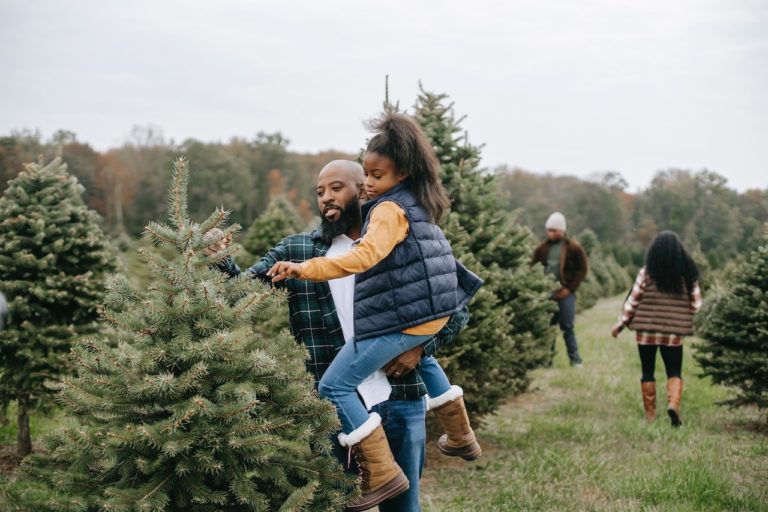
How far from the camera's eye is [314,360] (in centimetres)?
337

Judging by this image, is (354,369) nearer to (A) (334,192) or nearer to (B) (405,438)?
(B) (405,438)

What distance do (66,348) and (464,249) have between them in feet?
11.2

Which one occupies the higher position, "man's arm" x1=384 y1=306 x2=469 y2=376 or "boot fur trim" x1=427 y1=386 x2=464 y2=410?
"man's arm" x1=384 y1=306 x2=469 y2=376

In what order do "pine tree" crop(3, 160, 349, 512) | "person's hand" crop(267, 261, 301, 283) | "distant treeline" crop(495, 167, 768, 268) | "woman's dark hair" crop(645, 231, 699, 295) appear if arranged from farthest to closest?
1. "distant treeline" crop(495, 167, 768, 268)
2. "woman's dark hair" crop(645, 231, 699, 295)
3. "person's hand" crop(267, 261, 301, 283)
4. "pine tree" crop(3, 160, 349, 512)

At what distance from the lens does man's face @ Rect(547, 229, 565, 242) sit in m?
11.1

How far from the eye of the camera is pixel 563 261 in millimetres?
11023

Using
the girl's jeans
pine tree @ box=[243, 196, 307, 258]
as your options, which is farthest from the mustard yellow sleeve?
pine tree @ box=[243, 196, 307, 258]

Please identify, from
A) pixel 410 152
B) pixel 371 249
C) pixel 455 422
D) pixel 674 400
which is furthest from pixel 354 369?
pixel 674 400

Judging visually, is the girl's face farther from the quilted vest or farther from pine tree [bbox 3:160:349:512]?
the quilted vest

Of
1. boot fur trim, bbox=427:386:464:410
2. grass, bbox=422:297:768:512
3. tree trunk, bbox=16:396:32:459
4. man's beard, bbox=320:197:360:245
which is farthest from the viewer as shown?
tree trunk, bbox=16:396:32:459

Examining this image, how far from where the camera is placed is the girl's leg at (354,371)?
10.1 feet

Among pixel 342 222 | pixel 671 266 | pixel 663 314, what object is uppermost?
pixel 342 222

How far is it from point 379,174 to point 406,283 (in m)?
0.53

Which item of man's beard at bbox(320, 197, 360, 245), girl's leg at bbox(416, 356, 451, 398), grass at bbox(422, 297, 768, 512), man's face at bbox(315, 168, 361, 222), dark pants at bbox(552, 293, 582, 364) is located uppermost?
man's face at bbox(315, 168, 361, 222)
